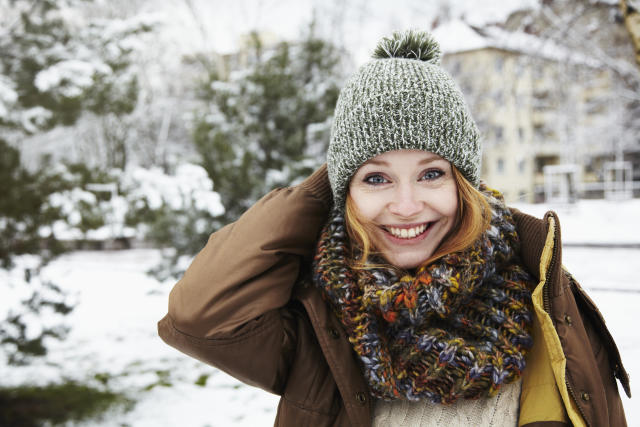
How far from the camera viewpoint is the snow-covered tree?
5.14 meters

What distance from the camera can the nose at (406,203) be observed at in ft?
4.51

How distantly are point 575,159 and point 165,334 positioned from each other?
20.4 meters

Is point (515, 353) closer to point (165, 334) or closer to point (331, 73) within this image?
point (165, 334)

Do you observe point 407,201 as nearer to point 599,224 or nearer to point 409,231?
point 409,231

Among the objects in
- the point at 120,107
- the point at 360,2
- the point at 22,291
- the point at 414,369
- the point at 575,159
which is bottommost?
the point at 575,159

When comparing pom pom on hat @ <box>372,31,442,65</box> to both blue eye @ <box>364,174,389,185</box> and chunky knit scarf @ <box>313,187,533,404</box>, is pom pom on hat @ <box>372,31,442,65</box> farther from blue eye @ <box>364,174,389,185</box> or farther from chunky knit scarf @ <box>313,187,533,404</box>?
chunky knit scarf @ <box>313,187,533,404</box>

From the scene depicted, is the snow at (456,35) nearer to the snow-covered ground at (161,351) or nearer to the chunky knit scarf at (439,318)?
the snow-covered ground at (161,351)

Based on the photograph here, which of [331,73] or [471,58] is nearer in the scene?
[331,73]

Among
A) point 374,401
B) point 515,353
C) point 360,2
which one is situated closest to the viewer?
point 515,353

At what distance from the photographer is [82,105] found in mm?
3520

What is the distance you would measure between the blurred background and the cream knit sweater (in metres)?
1.25

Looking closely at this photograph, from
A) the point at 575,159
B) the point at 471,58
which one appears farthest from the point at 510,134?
the point at 471,58

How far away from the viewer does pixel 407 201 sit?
138cm

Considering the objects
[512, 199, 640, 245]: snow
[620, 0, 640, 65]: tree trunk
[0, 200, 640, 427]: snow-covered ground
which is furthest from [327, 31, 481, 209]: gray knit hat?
[512, 199, 640, 245]: snow
